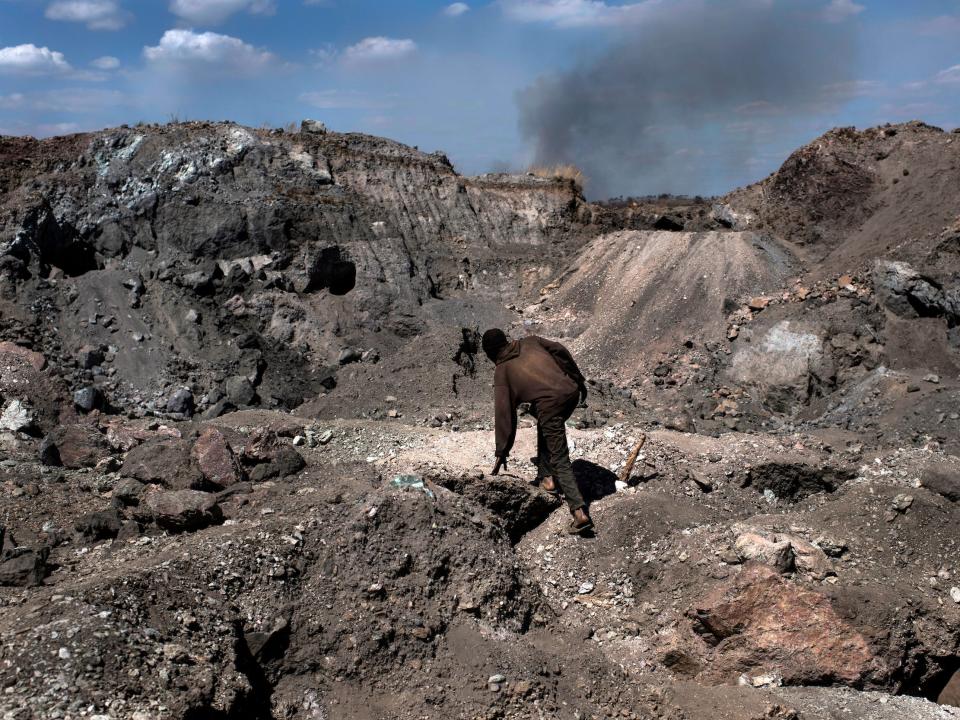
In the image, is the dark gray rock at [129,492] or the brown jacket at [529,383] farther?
the dark gray rock at [129,492]

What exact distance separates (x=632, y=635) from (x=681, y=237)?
1151 cm

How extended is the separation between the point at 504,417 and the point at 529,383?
0.34 meters

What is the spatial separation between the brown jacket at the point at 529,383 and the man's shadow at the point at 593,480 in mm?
840

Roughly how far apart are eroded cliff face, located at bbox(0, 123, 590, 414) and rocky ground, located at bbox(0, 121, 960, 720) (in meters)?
0.06

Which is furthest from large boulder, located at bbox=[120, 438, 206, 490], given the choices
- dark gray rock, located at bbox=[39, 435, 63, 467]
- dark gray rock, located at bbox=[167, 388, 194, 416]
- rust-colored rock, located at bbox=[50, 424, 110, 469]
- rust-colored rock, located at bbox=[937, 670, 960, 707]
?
rust-colored rock, located at bbox=[937, 670, 960, 707]

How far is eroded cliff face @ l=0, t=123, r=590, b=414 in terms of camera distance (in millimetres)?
12391

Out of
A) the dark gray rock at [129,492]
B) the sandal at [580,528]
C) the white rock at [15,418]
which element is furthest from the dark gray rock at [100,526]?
the white rock at [15,418]

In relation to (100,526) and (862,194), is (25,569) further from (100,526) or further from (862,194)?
(862,194)

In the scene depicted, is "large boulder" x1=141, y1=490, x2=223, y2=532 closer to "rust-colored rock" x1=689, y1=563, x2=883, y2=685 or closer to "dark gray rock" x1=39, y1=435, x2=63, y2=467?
"dark gray rock" x1=39, y1=435, x2=63, y2=467

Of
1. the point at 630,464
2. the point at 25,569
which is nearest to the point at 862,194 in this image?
the point at 630,464

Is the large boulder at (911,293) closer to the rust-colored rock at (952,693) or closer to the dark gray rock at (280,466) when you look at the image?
the rust-colored rock at (952,693)

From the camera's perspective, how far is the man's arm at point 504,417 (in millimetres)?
6383

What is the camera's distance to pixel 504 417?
6.38 meters

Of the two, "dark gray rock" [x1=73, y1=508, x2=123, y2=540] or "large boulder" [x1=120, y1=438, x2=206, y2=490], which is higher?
"large boulder" [x1=120, y1=438, x2=206, y2=490]
